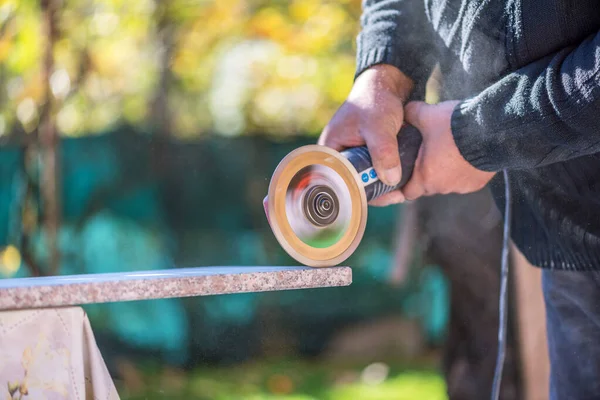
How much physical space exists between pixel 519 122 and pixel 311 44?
383 centimetres

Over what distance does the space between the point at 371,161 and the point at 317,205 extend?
0.16 meters

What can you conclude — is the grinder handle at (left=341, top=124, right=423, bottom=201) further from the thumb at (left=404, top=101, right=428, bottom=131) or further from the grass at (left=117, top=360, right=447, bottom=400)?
the grass at (left=117, top=360, right=447, bottom=400)

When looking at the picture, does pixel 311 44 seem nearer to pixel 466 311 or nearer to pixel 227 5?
pixel 227 5

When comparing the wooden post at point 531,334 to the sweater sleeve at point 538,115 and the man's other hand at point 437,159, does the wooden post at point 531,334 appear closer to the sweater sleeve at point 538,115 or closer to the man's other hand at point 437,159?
the man's other hand at point 437,159

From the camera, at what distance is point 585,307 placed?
1539 millimetres

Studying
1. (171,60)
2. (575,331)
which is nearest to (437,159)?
(575,331)

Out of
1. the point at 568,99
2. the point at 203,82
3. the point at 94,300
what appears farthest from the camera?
the point at 203,82

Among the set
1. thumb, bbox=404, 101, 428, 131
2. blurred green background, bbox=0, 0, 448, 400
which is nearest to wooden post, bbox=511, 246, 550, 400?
thumb, bbox=404, 101, 428, 131

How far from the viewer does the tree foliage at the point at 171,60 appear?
4.30 meters

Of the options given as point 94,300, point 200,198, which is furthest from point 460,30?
point 200,198

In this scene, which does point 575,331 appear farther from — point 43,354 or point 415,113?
point 43,354

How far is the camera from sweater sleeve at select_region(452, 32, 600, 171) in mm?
1178

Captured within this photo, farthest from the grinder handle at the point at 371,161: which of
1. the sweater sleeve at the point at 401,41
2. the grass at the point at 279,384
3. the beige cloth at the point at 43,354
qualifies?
the grass at the point at 279,384

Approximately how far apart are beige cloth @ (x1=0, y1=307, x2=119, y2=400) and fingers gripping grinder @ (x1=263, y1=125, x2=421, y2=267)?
38 centimetres
